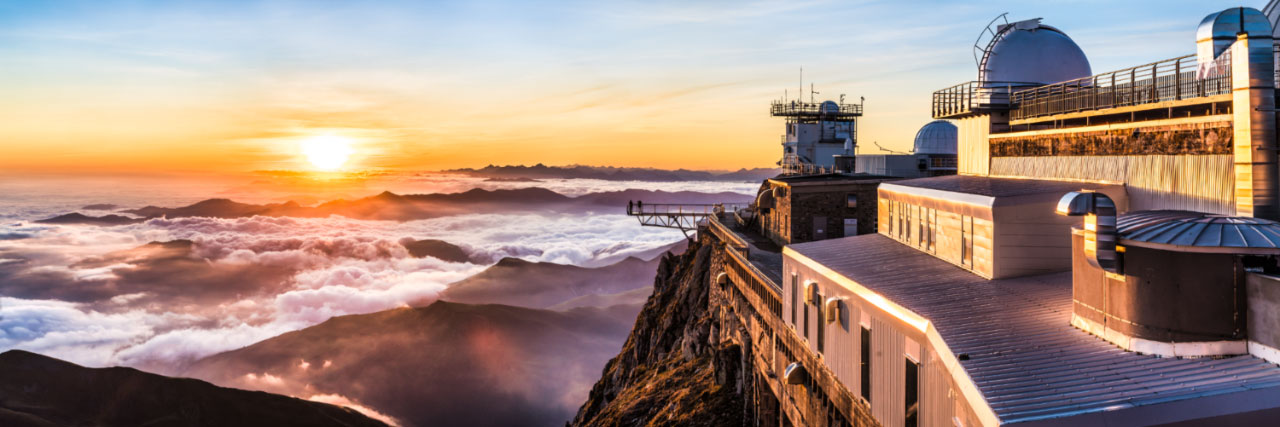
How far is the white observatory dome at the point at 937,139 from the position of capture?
163 ft

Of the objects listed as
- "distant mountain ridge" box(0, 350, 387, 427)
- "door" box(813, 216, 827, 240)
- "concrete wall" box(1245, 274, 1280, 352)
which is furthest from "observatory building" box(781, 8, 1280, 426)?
"distant mountain ridge" box(0, 350, 387, 427)

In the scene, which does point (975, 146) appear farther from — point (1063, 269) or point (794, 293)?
point (1063, 269)

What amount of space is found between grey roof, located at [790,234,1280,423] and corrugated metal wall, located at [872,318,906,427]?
2.21 feet

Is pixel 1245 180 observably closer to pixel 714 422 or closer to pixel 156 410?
pixel 714 422

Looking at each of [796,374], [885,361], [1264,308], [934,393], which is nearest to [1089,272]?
[1264,308]

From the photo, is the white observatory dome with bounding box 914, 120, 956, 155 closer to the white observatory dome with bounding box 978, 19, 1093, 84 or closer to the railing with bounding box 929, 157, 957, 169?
the railing with bounding box 929, 157, 957, 169

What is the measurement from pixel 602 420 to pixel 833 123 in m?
39.4

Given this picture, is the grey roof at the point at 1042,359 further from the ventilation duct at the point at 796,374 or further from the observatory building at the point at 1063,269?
the ventilation duct at the point at 796,374

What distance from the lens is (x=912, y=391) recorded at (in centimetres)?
1370

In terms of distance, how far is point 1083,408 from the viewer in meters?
9.17

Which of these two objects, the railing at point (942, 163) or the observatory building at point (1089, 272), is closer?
the observatory building at point (1089, 272)

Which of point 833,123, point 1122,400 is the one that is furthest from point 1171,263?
point 833,123

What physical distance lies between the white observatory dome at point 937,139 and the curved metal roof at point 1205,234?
39.4m

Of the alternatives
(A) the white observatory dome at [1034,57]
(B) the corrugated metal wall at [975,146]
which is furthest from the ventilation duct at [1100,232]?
(A) the white observatory dome at [1034,57]
